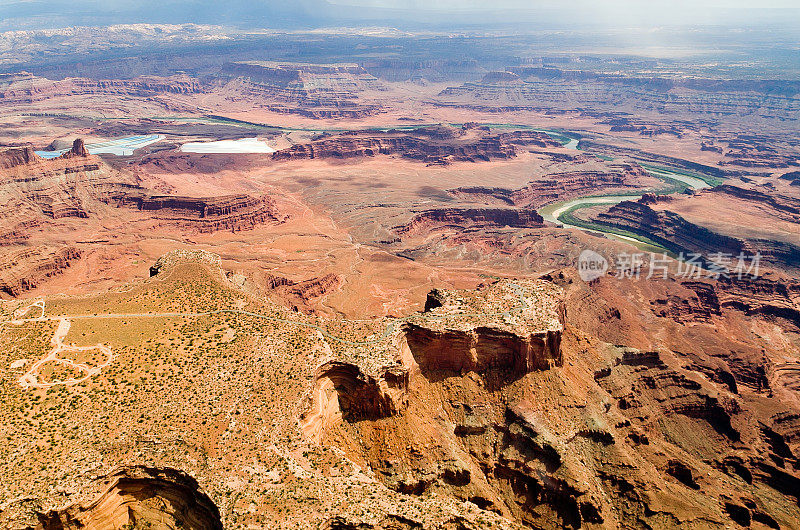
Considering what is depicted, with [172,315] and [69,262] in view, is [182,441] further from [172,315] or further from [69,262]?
[69,262]

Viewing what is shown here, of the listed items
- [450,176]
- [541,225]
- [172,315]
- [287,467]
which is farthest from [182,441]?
[450,176]

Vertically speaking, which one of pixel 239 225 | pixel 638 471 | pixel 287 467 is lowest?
pixel 239 225

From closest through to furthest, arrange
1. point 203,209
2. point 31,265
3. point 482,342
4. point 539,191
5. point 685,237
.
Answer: point 482,342 < point 31,265 < point 203,209 < point 685,237 < point 539,191

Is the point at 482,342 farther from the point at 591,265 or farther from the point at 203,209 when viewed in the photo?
the point at 203,209

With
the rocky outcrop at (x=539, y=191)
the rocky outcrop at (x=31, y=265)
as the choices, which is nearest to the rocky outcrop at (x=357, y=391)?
the rocky outcrop at (x=31, y=265)

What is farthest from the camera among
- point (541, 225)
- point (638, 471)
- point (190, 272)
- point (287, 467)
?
point (541, 225)

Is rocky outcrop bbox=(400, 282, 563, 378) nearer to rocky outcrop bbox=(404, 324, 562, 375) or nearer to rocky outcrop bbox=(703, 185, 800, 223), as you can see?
rocky outcrop bbox=(404, 324, 562, 375)

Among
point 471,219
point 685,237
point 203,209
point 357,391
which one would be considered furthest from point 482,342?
point 685,237
